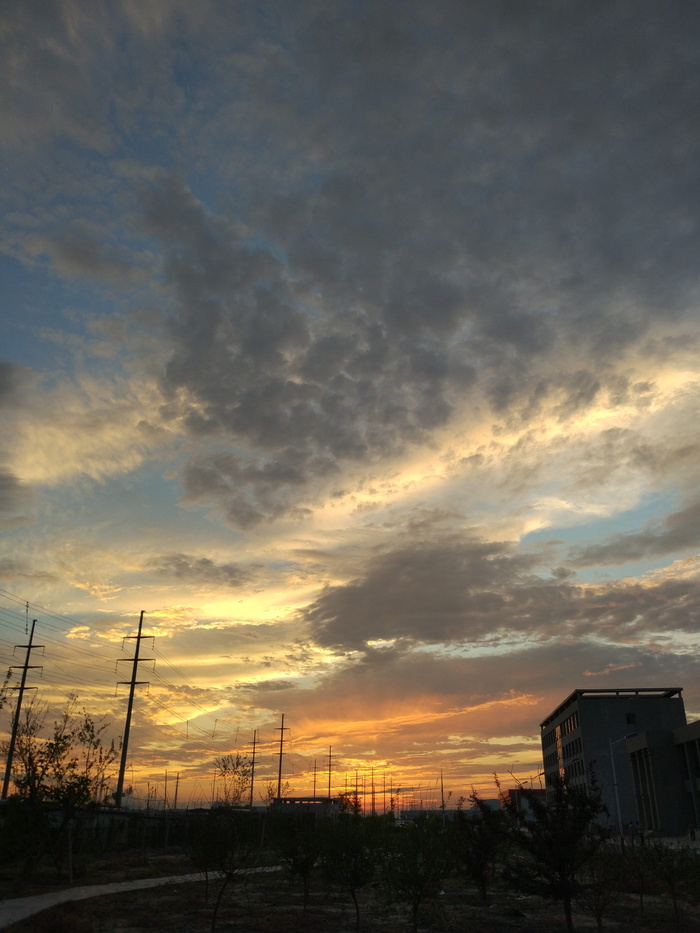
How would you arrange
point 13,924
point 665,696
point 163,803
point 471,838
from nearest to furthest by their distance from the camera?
1. point 13,924
2. point 471,838
3. point 163,803
4. point 665,696

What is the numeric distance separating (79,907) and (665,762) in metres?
79.3

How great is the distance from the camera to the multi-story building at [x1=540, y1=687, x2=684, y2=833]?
83.0 meters

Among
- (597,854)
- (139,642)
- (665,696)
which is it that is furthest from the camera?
(665,696)

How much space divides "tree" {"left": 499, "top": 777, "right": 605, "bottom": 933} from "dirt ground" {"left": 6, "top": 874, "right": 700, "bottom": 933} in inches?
126

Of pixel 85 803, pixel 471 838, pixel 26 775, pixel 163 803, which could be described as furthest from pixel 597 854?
pixel 163 803

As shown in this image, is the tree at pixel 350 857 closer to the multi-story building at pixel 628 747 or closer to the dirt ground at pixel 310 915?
the dirt ground at pixel 310 915

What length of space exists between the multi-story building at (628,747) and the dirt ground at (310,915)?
198 ft

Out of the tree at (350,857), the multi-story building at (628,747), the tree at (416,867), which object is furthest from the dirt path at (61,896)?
the multi-story building at (628,747)

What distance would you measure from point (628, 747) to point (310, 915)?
274 feet

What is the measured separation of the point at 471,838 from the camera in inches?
1164

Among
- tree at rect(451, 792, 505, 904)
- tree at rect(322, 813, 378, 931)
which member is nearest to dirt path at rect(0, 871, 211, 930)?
tree at rect(322, 813, 378, 931)

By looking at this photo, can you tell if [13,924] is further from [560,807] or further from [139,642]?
[139,642]

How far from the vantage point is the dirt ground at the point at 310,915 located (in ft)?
71.2

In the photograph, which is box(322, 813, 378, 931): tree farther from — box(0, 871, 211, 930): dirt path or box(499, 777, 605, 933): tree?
box(0, 871, 211, 930): dirt path
